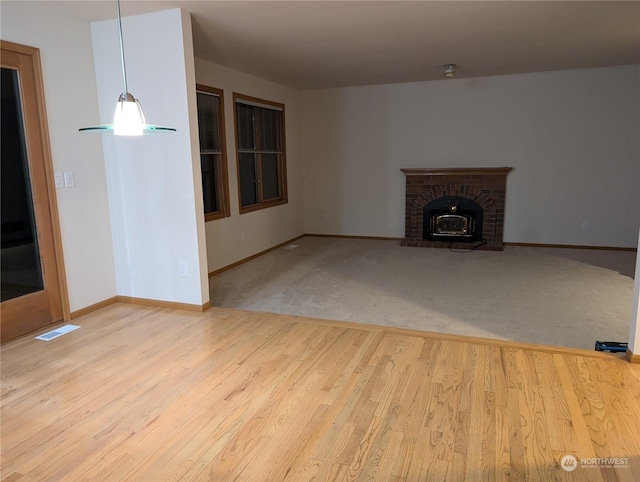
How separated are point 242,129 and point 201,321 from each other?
298 cm

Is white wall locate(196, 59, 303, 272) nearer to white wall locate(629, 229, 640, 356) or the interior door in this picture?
the interior door

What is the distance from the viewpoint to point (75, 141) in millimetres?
3557

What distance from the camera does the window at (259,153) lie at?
570 cm

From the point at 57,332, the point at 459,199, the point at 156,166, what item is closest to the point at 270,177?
the point at 459,199

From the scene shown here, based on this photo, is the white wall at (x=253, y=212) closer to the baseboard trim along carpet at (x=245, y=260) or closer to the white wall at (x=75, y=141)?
the baseboard trim along carpet at (x=245, y=260)

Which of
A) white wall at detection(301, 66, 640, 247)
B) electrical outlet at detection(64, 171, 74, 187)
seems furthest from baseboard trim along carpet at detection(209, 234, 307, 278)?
electrical outlet at detection(64, 171, 74, 187)

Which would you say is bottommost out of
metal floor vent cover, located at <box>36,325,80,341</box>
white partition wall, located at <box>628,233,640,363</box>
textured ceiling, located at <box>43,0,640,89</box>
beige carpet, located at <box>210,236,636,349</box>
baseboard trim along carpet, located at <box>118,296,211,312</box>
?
beige carpet, located at <box>210,236,636,349</box>

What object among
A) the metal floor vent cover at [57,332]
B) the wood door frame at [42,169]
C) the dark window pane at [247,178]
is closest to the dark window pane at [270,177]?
the dark window pane at [247,178]

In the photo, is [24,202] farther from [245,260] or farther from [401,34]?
[401,34]

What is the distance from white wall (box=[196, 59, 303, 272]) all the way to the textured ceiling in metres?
0.21

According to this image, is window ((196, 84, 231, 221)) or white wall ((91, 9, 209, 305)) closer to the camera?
white wall ((91, 9, 209, 305))

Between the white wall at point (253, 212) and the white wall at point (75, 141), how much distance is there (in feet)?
4.41

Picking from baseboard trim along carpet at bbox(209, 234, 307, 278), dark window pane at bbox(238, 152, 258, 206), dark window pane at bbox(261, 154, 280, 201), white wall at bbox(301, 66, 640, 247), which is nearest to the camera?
baseboard trim along carpet at bbox(209, 234, 307, 278)

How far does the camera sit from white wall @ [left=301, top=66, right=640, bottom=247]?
5.88 m
